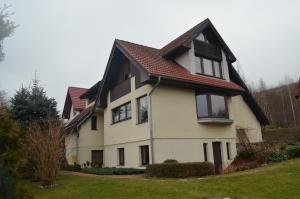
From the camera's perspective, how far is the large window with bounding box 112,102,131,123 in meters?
21.7

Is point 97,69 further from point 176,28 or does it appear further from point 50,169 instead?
point 50,169

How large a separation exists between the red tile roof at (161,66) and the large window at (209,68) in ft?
1.95

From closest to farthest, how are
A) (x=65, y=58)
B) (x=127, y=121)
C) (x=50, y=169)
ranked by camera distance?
1. (x=50, y=169)
2. (x=127, y=121)
3. (x=65, y=58)

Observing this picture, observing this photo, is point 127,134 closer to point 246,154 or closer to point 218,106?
point 218,106

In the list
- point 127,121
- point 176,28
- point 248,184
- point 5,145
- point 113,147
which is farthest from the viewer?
point 176,28

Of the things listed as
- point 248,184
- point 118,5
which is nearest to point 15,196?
point 248,184

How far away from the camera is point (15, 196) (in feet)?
18.5

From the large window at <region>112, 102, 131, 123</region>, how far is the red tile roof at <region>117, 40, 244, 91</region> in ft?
12.5

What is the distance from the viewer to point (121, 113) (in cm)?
2284

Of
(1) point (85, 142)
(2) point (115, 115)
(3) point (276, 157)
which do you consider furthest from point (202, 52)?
(1) point (85, 142)

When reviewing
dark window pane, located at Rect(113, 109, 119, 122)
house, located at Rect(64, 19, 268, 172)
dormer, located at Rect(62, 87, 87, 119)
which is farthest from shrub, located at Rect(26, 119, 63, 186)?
dormer, located at Rect(62, 87, 87, 119)

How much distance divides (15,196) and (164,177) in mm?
10554

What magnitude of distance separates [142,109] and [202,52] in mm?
6378

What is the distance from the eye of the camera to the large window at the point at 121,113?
71.3 feet
